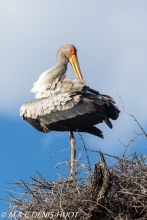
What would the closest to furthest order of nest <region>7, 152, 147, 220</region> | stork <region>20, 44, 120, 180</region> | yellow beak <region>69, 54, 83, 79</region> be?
nest <region>7, 152, 147, 220</region>
stork <region>20, 44, 120, 180</region>
yellow beak <region>69, 54, 83, 79</region>

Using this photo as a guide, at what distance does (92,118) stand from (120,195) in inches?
130

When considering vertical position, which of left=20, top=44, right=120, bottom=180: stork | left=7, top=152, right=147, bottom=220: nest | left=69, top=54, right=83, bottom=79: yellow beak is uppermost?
left=69, top=54, right=83, bottom=79: yellow beak

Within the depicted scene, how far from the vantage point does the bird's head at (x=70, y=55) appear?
13508mm

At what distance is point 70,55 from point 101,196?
17.8ft

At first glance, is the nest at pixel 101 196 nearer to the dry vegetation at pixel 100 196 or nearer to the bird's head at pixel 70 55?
the dry vegetation at pixel 100 196

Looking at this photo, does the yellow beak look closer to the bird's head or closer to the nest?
the bird's head

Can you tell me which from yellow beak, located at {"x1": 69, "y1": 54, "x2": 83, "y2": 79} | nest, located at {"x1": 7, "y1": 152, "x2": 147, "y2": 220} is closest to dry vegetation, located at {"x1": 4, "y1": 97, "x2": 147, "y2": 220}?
nest, located at {"x1": 7, "y1": 152, "x2": 147, "y2": 220}

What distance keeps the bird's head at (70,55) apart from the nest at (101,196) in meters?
4.58

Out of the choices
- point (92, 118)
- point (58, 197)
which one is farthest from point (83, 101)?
point (58, 197)

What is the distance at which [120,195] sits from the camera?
28.9 ft

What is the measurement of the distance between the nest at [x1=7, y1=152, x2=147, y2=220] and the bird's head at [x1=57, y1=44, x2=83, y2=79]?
458cm

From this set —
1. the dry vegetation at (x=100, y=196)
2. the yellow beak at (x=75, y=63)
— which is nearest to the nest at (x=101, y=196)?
the dry vegetation at (x=100, y=196)

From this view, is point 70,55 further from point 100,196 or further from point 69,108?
point 100,196

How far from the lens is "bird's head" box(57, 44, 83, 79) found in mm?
13508
